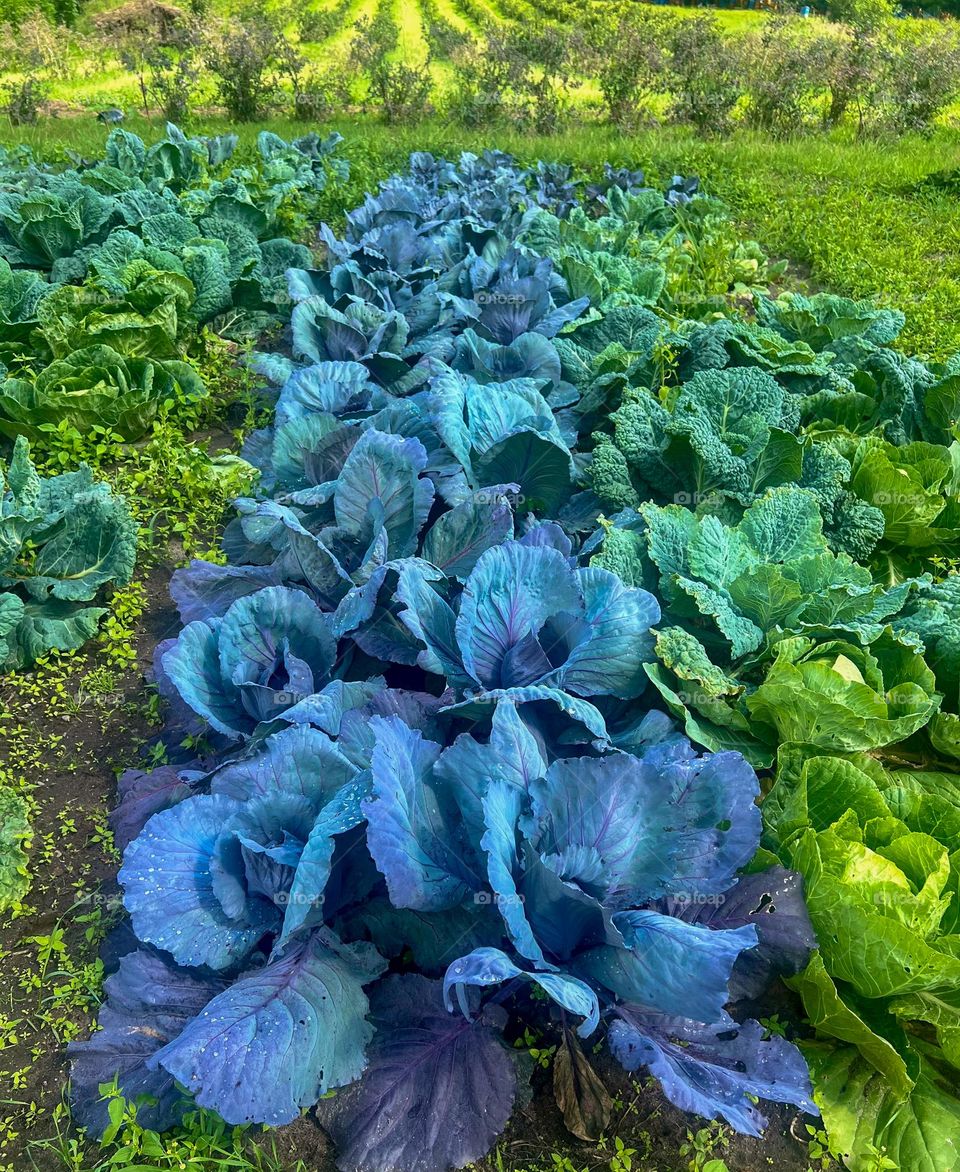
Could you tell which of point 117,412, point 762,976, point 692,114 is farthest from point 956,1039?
point 692,114

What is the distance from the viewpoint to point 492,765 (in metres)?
1.82

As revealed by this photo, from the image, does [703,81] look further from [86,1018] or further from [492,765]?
[86,1018]

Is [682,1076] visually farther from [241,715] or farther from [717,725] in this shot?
[241,715]

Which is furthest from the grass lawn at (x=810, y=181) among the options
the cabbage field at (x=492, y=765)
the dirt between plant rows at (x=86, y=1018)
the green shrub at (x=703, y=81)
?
the dirt between plant rows at (x=86, y=1018)

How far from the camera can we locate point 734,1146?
1.80m

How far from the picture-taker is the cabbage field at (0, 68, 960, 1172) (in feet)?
5.65

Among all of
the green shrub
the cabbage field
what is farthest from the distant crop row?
the cabbage field

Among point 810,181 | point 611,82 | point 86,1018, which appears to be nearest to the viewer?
point 86,1018

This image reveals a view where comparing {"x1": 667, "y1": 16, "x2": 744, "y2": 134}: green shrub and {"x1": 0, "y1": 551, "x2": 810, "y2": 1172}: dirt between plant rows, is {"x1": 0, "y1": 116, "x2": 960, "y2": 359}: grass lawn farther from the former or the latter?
{"x1": 0, "y1": 551, "x2": 810, "y2": 1172}: dirt between plant rows

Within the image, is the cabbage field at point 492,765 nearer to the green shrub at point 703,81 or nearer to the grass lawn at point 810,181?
the grass lawn at point 810,181

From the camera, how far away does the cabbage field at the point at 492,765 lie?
1.72 m

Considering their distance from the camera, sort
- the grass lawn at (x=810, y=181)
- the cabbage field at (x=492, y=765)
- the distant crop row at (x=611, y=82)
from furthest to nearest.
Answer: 1. the distant crop row at (x=611, y=82)
2. the grass lawn at (x=810, y=181)
3. the cabbage field at (x=492, y=765)

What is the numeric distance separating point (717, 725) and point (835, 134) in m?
10.6

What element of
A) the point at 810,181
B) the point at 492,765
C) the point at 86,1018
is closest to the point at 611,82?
the point at 810,181
